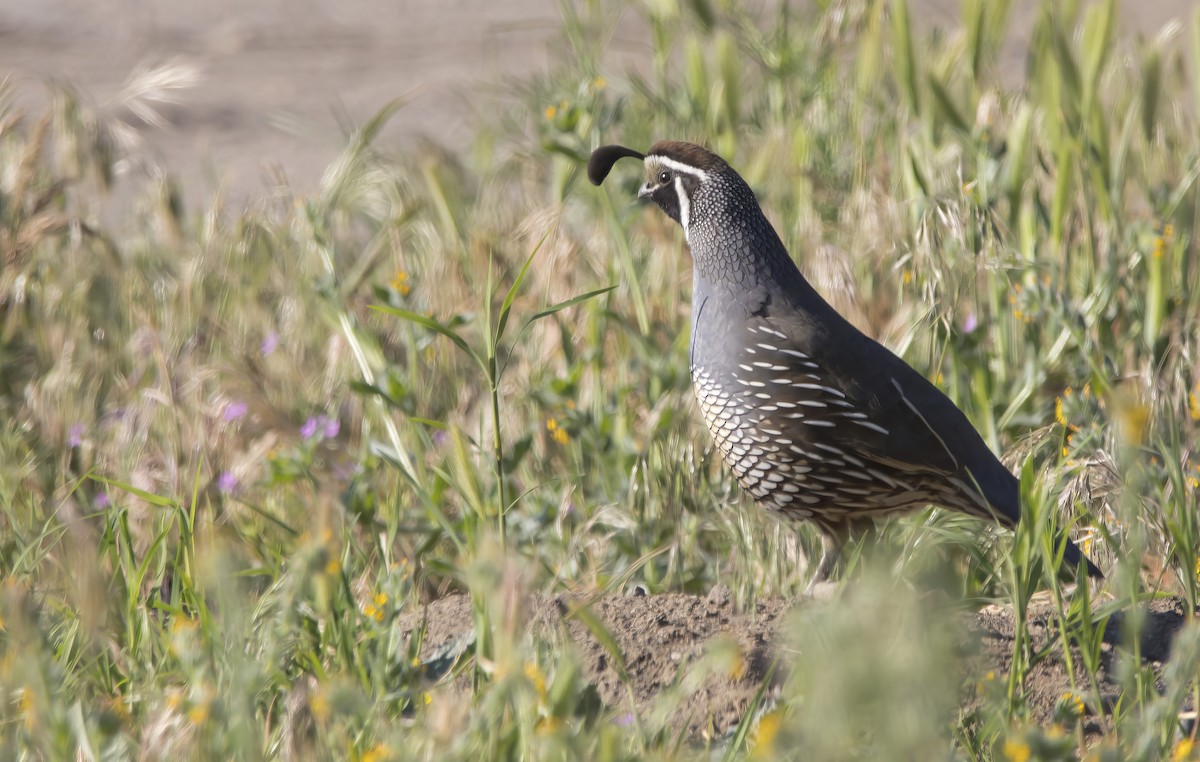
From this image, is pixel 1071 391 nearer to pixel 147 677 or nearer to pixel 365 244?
pixel 147 677

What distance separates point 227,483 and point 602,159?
3.82 ft

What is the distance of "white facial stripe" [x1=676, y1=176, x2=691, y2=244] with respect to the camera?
3271 millimetres

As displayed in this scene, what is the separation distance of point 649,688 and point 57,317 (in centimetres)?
253

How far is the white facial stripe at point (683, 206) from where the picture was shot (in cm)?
327

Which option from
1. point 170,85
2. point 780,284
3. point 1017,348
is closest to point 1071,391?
point 1017,348

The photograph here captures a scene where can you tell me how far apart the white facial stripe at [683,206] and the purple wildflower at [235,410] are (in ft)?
3.56

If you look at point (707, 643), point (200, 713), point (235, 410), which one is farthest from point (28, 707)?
point (235, 410)

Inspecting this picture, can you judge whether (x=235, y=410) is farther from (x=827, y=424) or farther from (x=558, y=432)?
(x=827, y=424)

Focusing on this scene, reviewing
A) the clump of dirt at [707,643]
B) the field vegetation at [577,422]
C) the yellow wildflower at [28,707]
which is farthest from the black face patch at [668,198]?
the yellow wildflower at [28,707]

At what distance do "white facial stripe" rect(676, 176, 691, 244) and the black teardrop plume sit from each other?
183 millimetres

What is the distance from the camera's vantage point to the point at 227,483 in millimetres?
3264

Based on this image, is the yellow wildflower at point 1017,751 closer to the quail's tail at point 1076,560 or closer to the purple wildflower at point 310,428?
the quail's tail at point 1076,560

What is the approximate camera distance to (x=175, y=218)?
4484 millimetres

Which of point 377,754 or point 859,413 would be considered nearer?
point 377,754
